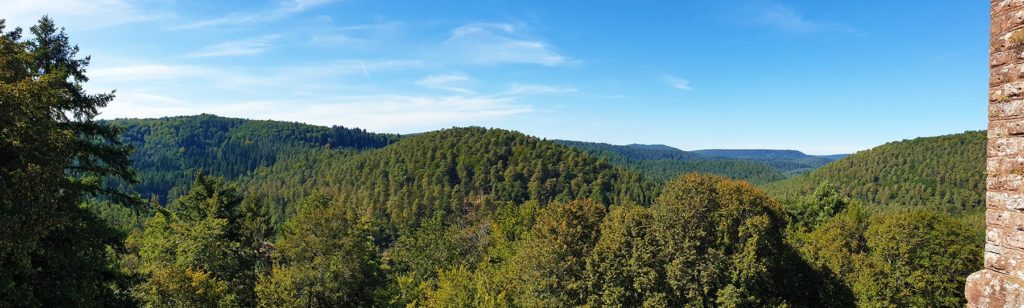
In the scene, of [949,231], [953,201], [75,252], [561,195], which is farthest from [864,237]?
[953,201]

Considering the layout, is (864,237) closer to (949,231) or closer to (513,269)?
(949,231)

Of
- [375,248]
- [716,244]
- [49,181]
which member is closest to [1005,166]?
[49,181]

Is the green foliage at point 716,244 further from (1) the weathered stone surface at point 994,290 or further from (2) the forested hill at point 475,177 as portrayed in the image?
(2) the forested hill at point 475,177

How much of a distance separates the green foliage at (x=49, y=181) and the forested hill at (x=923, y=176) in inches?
5559

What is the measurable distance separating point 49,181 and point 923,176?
699ft

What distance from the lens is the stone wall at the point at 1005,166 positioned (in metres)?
4.18

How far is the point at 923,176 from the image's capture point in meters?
164

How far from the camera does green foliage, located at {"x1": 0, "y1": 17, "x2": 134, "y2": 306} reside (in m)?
11.1

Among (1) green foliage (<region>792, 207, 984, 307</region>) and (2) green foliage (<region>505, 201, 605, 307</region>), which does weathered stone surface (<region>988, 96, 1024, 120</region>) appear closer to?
(2) green foliage (<region>505, 201, 605, 307</region>)

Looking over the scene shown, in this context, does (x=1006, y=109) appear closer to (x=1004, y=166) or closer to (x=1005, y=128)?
(x=1005, y=128)

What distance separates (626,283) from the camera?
89.0 feet

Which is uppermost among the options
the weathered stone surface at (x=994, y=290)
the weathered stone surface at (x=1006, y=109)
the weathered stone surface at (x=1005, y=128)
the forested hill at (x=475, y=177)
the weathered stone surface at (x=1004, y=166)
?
the weathered stone surface at (x=1006, y=109)

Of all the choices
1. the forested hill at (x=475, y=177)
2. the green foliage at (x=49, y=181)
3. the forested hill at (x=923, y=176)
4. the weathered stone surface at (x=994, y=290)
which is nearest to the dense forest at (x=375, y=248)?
the green foliage at (x=49, y=181)

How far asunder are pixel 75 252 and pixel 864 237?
48.8m
